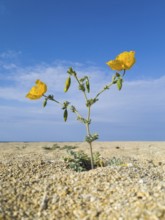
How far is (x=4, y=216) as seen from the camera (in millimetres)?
3271

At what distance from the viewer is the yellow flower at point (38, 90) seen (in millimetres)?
4508

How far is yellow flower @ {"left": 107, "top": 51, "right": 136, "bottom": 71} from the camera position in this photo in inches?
171

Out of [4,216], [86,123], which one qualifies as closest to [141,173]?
[86,123]

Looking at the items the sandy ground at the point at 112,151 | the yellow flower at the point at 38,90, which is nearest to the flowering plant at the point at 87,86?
the yellow flower at the point at 38,90

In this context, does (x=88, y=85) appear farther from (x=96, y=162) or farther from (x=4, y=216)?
(x=4, y=216)

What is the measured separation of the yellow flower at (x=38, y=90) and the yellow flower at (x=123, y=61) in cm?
92

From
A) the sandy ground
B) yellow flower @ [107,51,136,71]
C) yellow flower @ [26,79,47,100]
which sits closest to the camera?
yellow flower @ [107,51,136,71]

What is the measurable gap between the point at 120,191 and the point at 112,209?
448 millimetres

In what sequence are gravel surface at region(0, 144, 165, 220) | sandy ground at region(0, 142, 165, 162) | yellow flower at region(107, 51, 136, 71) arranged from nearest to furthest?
gravel surface at region(0, 144, 165, 220), yellow flower at region(107, 51, 136, 71), sandy ground at region(0, 142, 165, 162)

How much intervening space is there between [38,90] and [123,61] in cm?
118

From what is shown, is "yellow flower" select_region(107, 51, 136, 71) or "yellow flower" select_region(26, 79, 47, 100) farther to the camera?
"yellow flower" select_region(26, 79, 47, 100)

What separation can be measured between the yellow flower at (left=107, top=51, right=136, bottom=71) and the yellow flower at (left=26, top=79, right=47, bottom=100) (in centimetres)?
92

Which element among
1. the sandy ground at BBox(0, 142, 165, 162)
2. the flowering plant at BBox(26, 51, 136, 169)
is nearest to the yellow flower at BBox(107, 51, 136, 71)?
the flowering plant at BBox(26, 51, 136, 169)

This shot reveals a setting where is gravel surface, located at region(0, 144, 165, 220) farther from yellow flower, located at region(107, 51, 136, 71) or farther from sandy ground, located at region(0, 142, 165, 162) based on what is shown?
sandy ground, located at region(0, 142, 165, 162)
